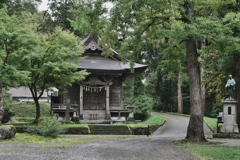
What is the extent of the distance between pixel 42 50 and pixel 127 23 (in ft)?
21.8

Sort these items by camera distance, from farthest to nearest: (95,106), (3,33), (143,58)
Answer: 1. (143,58)
2. (95,106)
3. (3,33)

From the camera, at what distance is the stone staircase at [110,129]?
793 inches

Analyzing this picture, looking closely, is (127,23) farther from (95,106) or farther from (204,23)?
(95,106)

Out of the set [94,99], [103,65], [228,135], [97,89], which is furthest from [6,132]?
[94,99]

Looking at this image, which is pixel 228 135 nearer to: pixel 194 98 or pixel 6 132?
pixel 194 98

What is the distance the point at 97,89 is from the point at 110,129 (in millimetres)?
6126

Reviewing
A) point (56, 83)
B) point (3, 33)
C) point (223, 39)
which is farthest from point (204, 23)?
point (56, 83)

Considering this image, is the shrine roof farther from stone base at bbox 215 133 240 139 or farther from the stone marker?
the stone marker

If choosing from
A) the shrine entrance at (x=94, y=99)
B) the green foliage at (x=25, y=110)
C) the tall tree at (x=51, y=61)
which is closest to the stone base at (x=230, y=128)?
the tall tree at (x=51, y=61)

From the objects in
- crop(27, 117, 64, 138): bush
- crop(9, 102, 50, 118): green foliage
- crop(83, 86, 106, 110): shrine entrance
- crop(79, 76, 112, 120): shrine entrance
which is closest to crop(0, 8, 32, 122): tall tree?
crop(27, 117, 64, 138): bush

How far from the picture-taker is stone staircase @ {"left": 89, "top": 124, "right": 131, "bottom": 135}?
20.1 m

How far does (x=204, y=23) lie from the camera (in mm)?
11594

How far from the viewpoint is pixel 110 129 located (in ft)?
68.5

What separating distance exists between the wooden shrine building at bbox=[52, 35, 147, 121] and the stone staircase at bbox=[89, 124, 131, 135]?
220 inches
